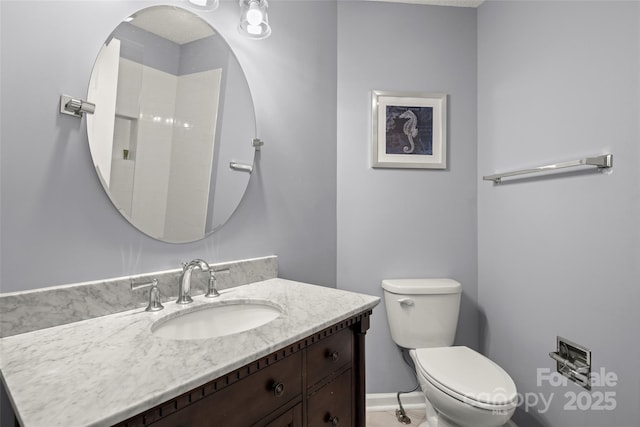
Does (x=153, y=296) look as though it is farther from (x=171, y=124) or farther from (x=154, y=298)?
(x=171, y=124)

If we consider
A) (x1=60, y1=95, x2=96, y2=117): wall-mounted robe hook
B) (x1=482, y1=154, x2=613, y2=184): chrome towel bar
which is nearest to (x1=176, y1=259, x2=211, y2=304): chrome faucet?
(x1=60, y1=95, x2=96, y2=117): wall-mounted robe hook

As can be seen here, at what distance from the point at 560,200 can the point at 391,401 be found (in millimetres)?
1474

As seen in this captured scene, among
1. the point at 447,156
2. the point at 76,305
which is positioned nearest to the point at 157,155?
the point at 76,305

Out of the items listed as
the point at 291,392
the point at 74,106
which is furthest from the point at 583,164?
the point at 74,106

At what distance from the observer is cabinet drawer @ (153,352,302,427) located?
1.98ft

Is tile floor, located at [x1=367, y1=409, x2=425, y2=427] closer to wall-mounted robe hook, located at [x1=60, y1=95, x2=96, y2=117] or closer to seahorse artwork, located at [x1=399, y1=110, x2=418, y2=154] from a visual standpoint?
seahorse artwork, located at [x1=399, y1=110, x2=418, y2=154]

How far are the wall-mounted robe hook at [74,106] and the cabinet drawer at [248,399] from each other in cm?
84

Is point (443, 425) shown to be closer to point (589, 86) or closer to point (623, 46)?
point (589, 86)

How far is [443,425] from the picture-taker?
1.48m

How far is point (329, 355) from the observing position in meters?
0.95

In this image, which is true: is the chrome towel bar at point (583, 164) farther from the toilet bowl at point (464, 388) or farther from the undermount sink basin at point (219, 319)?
the undermount sink basin at point (219, 319)

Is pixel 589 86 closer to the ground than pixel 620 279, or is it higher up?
higher up

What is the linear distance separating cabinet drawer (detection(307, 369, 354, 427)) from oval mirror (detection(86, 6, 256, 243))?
0.72 metres

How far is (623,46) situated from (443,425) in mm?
1774
